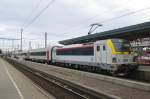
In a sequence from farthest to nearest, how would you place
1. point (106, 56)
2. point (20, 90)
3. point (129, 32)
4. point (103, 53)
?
point (129, 32), point (103, 53), point (106, 56), point (20, 90)

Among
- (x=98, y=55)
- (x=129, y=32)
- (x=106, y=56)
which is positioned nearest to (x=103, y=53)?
(x=106, y=56)

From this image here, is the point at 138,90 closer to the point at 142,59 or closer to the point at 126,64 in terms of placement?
the point at 126,64

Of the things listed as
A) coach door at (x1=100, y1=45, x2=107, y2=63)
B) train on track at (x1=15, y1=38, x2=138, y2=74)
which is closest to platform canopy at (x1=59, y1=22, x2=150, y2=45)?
train on track at (x1=15, y1=38, x2=138, y2=74)

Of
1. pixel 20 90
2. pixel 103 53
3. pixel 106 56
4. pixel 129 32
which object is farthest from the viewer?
pixel 129 32

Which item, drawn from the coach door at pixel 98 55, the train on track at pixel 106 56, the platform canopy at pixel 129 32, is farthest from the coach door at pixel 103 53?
the platform canopy at pixel 129 32

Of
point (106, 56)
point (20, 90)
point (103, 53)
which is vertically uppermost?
point (103, 53)

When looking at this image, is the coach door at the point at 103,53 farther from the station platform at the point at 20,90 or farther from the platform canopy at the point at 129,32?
the station platform at the point at 20,90

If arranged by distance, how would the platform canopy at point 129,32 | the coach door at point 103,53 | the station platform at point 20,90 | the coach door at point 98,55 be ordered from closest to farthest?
the station platform at point 20,90
the platform canopy at point 129,32
the coach door at point 103,53
the coach door at point 98,55

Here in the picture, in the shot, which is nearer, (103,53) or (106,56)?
(106,56)

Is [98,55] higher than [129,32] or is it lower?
lower

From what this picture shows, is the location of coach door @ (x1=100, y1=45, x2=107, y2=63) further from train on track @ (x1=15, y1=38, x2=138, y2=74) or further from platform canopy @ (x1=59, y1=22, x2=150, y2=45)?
platform canopy @ (x1=59, y1=22, x2=150, y2=45)

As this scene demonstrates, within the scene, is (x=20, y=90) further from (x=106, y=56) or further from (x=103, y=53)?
(x=103, y=53)

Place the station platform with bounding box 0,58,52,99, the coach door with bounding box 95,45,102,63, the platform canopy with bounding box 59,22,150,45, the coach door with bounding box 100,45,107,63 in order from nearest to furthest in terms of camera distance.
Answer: the station platform with bounding box 0,58,52,99 → the platform canopy with bounding box 59,22,150,45 → the coach door with bounding box 100,45,107,63 → the coach door with bounding box 95,45,102,63

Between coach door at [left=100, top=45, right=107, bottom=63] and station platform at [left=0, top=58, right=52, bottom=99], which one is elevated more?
coach door at [left=100, top=45, right=107, bottom=63]
